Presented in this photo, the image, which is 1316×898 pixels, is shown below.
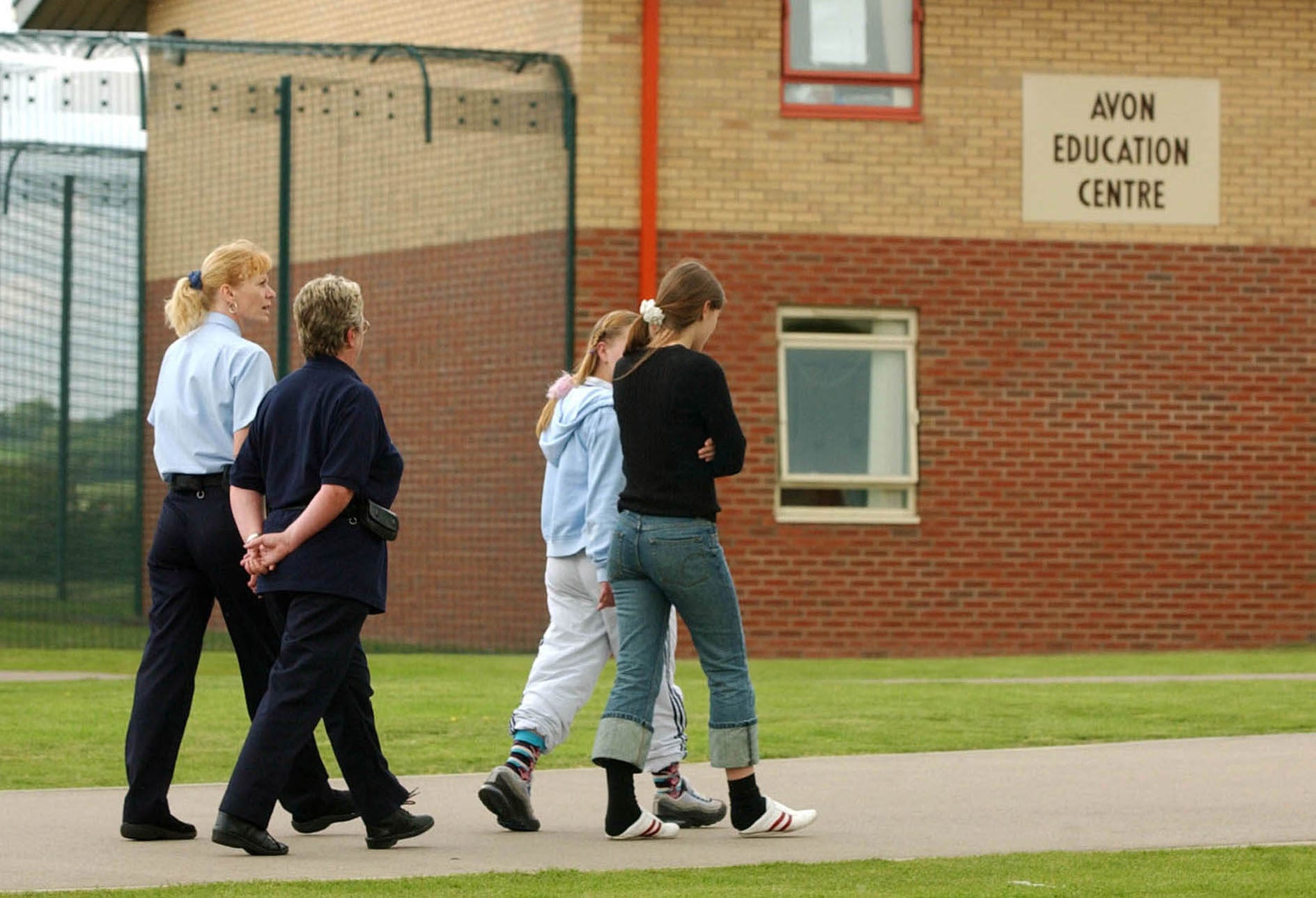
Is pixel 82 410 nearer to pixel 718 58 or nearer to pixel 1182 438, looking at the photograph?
pixel 718 58

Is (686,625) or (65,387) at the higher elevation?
(65,387)

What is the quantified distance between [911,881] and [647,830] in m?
1.26

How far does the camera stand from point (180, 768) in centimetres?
888

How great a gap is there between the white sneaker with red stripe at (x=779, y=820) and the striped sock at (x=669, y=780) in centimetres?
40

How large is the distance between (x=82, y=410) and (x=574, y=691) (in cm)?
1119

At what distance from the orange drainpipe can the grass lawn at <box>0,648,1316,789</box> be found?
323cm

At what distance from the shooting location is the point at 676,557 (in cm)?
685

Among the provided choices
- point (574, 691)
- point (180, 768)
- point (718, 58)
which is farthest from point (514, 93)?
point (574, 691)

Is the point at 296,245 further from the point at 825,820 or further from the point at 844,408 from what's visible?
the point at 825,820

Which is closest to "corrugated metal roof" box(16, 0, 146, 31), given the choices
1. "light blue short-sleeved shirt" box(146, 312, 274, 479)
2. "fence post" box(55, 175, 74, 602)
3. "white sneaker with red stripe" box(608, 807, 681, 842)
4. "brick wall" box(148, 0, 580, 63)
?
"brick wall" box(148, 0, 580, 63)

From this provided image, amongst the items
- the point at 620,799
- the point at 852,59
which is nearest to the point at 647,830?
the point at 620,799

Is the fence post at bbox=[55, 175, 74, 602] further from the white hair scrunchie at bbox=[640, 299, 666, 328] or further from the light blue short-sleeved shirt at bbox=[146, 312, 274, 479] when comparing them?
the white hair scrunchie at bbox=[640, 299, 666, 328]

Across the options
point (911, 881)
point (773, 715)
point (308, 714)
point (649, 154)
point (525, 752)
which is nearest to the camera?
point (911, 881)

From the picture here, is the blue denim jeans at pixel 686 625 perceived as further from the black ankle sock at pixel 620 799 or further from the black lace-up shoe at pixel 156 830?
the black lace-up shoe at pixel 156 830
